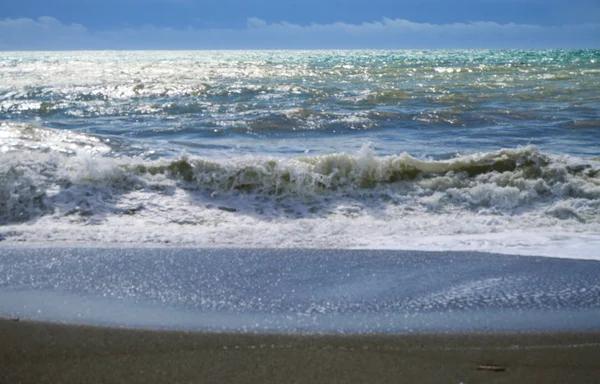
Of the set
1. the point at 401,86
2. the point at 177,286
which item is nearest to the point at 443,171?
the point at 177,286

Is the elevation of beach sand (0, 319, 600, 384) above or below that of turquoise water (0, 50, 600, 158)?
below

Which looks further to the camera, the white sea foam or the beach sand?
the white sea foam

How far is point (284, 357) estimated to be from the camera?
271 cm

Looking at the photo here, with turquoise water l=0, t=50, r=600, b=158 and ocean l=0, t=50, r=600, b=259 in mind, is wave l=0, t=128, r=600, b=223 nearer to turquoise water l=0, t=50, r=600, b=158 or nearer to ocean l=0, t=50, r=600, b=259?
ocean l=0, t=50, r=600, b=259

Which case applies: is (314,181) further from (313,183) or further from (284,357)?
(284,357)

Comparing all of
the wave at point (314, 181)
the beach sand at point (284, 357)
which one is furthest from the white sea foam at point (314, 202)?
the beach sand at point (284, 357)

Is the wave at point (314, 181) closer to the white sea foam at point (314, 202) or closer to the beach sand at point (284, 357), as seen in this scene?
the white sea foam at point (314, 202)

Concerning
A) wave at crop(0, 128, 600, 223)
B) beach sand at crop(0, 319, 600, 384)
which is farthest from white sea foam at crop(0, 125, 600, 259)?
beach sand at crop(0, 319, 600, 384)

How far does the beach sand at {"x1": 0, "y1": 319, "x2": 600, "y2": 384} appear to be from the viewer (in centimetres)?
253

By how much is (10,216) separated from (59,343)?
3266 mm

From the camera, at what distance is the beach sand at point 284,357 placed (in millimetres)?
2529

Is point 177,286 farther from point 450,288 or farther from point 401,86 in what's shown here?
point 401,86

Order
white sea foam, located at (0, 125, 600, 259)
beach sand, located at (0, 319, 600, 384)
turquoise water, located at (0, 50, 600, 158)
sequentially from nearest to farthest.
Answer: beach sand, located at (0, 319, 600, 384), white sea foam, located at (0, 125, 600, 259), turquoise water, located at (0, 50, 600, 158)

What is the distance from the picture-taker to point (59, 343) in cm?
285
